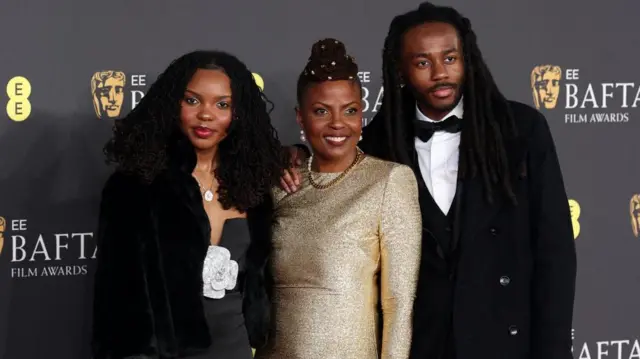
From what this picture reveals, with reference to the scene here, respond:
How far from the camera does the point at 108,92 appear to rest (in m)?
2.64

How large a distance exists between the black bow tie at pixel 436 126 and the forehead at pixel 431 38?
0.16 meters

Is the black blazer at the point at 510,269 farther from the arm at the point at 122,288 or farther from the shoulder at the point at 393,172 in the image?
the arm at the point at 122,288

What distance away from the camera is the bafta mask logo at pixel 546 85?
2996 mm

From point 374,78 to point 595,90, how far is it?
0.74m

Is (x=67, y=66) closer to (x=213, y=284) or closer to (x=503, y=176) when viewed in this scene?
Result: (x=213, y=284)

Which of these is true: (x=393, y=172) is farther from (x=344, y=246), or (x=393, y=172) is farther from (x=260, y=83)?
(x=260, y=83)

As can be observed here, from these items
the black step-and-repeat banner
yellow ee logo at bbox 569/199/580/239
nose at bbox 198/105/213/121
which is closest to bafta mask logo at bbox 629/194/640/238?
the black step-and-repeat banner

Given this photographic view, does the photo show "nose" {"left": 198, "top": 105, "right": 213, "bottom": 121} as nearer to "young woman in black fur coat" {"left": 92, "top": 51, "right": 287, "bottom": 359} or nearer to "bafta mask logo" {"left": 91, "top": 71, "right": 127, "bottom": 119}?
"young woman in black fur coat" {"left": 92, "top": 51, "right": 287, "bottom": 359}

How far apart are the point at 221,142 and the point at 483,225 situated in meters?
0.61

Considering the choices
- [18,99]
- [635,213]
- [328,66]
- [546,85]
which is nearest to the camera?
[328,66]

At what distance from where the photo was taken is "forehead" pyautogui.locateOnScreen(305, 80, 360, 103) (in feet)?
6.62

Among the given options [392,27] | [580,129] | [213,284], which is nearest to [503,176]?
[392,27]

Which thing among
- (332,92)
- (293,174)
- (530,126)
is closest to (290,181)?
(293,174)

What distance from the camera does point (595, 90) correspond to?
10.0 ft
